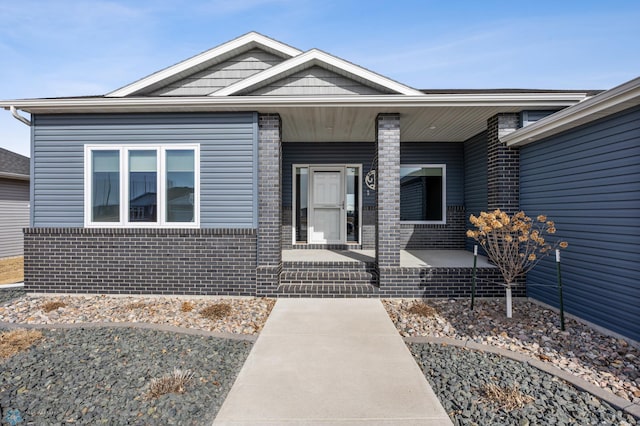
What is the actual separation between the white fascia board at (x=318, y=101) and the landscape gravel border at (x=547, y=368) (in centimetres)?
372

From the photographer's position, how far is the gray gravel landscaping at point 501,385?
2312 millimetres

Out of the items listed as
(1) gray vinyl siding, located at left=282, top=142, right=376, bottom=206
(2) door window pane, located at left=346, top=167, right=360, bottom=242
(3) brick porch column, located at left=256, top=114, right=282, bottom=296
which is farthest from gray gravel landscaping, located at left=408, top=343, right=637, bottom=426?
(1) gray vinyl siding, located at left=282, top=142, right=376, bottom=206

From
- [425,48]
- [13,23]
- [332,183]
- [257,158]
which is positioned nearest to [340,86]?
[257,158]

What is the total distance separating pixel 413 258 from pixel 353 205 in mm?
2250

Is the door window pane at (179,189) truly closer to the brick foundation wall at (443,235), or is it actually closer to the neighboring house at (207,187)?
the neighboring house at (207,187)

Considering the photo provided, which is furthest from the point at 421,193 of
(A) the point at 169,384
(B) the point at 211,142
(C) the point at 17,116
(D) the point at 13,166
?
(D) the point at 13,166

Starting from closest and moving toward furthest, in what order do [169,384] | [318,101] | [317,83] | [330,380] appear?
[169,384] < [330,380] < [318,101] < [317,83]

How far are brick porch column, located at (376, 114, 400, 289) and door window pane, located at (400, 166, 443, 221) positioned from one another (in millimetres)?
2752

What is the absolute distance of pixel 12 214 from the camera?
9.69 metres

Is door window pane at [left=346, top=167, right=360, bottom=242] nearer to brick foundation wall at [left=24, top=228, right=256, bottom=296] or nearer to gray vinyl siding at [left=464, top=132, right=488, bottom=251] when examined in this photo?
gray vinyl siding at [left=464, top=132, right=488, bottom=251]

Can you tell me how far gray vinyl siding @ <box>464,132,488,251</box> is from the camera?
673 centimetres

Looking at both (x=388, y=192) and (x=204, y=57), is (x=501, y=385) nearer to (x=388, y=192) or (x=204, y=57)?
(x=388, y=192)

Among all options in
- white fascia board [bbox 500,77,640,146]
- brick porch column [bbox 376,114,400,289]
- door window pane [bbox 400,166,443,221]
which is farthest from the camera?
door window pane [bbox 400,166,443,221]

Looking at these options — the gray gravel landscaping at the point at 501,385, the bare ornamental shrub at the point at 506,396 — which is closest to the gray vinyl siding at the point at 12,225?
the gray gravel landscaping at the point at 501,385
